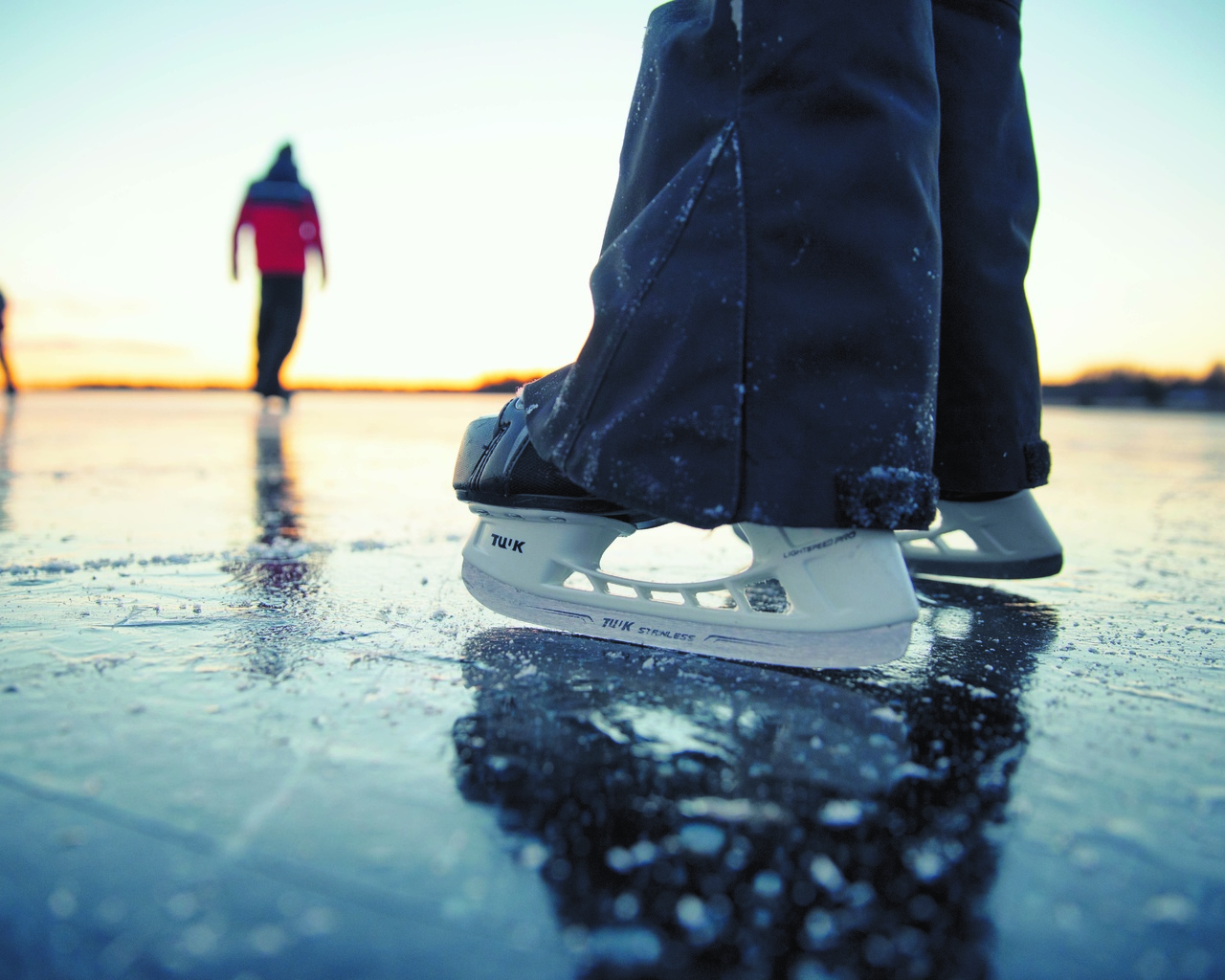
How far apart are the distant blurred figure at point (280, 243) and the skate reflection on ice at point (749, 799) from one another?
23.6 feet

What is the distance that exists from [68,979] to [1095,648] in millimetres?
1019

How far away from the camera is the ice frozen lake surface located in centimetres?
43

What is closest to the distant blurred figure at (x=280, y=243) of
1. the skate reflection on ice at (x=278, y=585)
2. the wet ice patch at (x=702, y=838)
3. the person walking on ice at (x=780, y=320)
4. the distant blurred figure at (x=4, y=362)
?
the distant blurred figure at (x=4, y=362)

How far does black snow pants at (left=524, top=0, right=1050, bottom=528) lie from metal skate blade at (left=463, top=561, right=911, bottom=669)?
0.12 meters

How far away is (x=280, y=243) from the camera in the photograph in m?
7.18

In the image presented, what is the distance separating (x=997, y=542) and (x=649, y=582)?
722 millimetres

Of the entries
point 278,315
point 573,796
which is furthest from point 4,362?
point 573,796

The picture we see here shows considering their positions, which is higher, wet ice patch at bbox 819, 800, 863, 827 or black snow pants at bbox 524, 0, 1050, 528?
black snow pants at bbox 524, 0, 1050, 528

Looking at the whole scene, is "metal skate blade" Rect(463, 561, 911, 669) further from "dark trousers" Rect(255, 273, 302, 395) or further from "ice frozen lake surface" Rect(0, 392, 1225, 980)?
"dark trousers" Rect(255, 273, 302, 395)

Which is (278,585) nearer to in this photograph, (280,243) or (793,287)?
(793,287)

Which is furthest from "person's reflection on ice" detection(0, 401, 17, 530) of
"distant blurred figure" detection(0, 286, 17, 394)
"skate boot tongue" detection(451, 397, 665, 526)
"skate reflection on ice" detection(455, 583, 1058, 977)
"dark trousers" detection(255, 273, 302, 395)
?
"distant blurred figure" detection(0, 286, 17, 394)

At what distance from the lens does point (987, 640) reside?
1.04m

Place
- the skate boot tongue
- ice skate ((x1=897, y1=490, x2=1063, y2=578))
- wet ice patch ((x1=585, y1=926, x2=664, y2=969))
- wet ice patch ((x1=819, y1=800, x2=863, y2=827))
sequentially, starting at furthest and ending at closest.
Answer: ice skate ((x1=897, y1=490, x2=1063, y2=578)) → the skate boot tongue → wet ice patch ((x1=819, y1=800, x2=863, y2=827)) → wet ice patch ((x1=585, y1=926, x2=664, y2=969))

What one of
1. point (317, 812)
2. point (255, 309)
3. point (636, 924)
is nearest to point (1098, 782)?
point (636, 924)
